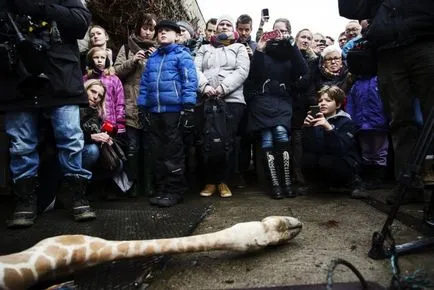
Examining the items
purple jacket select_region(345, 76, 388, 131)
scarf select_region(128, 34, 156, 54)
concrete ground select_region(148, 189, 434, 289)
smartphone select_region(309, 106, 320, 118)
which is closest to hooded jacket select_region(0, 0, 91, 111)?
concrete ground select_region(148, 189, 434, 289)

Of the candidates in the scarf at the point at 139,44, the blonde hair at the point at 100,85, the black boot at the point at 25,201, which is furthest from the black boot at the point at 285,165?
the black boot at the point at 25,201

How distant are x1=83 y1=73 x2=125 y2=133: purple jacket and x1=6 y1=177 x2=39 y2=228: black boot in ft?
3.77

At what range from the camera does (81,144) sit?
277 cm

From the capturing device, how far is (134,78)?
4055 mm

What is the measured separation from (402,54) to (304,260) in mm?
1581

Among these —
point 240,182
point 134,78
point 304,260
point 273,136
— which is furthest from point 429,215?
point 134,78

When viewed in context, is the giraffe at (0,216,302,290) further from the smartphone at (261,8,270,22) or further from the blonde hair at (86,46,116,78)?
the smartphone at (261,8,270,22)

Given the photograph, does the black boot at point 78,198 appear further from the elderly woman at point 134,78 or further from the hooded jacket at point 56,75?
the elderly woman at point 134,78

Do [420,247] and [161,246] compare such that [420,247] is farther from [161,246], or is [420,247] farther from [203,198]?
[203,198]

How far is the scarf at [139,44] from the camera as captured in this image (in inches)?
166

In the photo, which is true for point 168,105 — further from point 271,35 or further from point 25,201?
point 25,201

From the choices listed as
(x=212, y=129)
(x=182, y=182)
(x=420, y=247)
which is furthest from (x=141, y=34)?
(x=420, y=247)

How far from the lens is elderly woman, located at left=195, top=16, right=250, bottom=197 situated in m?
3.71

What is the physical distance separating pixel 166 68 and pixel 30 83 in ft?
4.23
